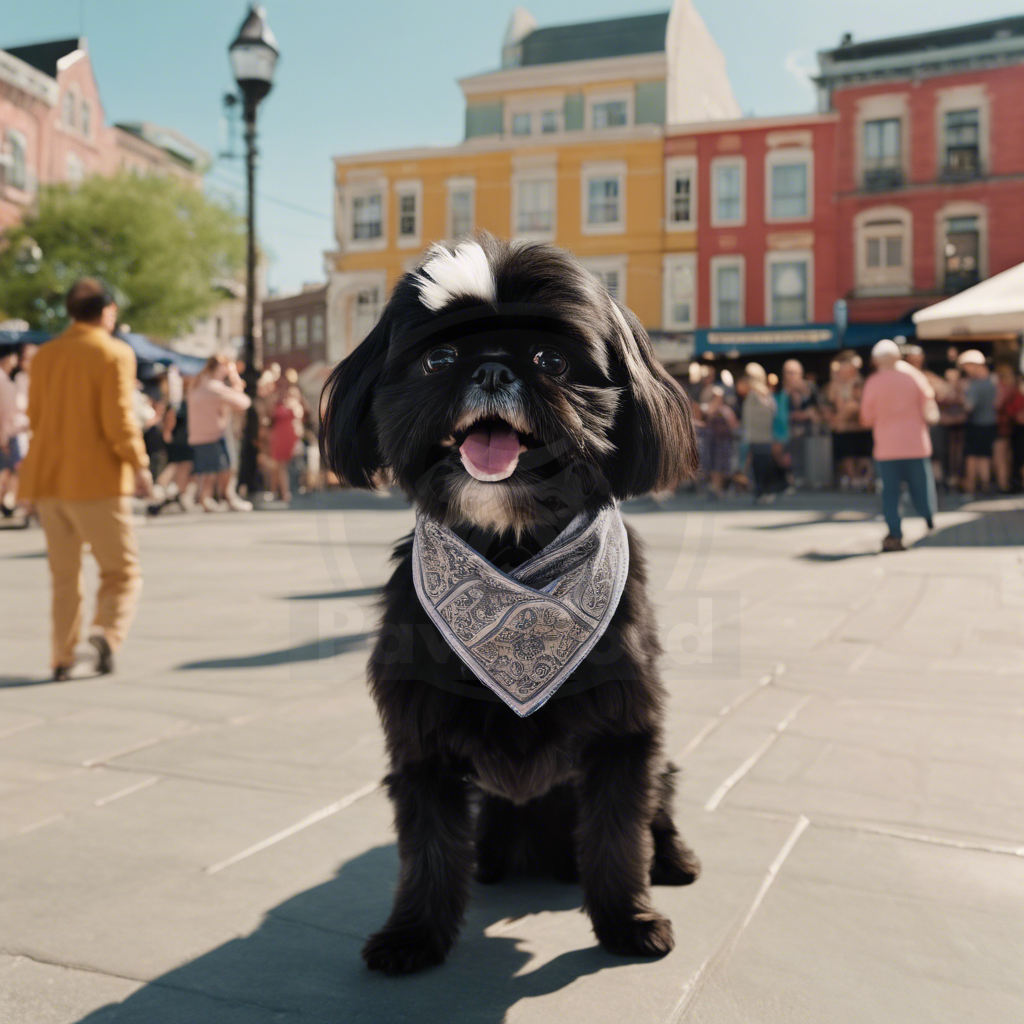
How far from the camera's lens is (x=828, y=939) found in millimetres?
2062

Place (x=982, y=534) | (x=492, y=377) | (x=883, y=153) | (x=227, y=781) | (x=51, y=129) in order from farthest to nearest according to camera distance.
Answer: (x=51, y=129) < (x=883, y=153) < (x=982, y=534) < (x=227, y=781) < (x=492, y=377)

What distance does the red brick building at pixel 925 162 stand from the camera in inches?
1118

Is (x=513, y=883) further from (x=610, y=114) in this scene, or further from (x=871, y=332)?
(x=610, y=114)

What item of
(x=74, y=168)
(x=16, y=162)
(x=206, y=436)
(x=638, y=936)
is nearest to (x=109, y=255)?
(x=16, y=162)

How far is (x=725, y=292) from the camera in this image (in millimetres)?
31172

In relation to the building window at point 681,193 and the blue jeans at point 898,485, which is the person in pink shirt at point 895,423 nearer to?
the blue jeans at point 898,485

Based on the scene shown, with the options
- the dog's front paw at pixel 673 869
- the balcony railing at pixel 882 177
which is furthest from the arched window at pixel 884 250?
the dog's front paw at pixel 673 869

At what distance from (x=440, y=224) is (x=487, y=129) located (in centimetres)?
420

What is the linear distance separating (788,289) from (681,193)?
4509 millimetres

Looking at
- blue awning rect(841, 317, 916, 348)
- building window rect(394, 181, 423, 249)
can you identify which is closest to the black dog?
blue awning rect(841, 317, 916, 348)

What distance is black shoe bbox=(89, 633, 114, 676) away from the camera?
176 inches

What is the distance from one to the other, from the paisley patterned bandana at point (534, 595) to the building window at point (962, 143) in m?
30.9

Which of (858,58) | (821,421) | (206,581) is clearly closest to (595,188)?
(858,58)

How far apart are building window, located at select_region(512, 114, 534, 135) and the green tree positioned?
1186cm
